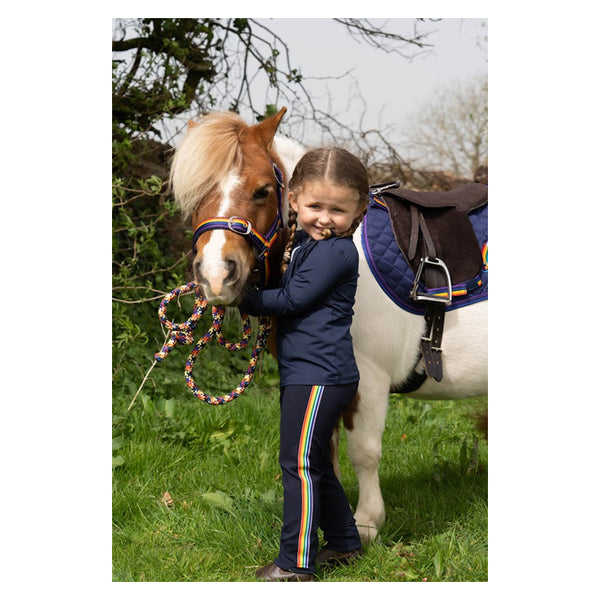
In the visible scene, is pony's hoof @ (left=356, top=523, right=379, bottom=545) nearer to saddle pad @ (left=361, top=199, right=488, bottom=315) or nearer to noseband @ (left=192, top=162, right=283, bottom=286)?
saddle pad @ (left=361, top=199, right=488, bottom=315)

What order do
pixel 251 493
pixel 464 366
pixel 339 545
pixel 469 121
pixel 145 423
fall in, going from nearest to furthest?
1. pixel 339 545
2. pixel 464 366
3. pixel 251 493
4. pixel 145 423
5. pixel 469 121

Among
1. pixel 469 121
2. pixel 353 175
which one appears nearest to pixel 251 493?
pixel 353 175

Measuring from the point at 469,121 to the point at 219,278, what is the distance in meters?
5.27

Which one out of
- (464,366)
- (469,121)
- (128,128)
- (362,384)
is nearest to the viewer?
(362,384)

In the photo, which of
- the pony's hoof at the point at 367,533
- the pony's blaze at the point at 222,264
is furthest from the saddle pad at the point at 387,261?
the pony's hoof at the point at 367,533

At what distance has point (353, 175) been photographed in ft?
7.54

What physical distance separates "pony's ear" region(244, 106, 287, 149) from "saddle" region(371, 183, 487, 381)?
58 cm

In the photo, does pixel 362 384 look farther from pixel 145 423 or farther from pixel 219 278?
pixel 145 423

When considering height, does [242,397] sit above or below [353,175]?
below

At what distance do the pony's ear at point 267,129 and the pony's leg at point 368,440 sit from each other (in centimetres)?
100

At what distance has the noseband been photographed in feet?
7.28

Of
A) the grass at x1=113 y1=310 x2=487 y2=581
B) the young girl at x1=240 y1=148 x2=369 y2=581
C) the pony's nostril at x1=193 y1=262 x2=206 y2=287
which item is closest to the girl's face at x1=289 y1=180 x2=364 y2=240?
the young girl at x1=240 y1=148 x2=369 y2=581

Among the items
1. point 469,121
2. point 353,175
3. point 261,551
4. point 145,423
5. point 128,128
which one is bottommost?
point 261,551

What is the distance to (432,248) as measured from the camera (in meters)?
2.80
